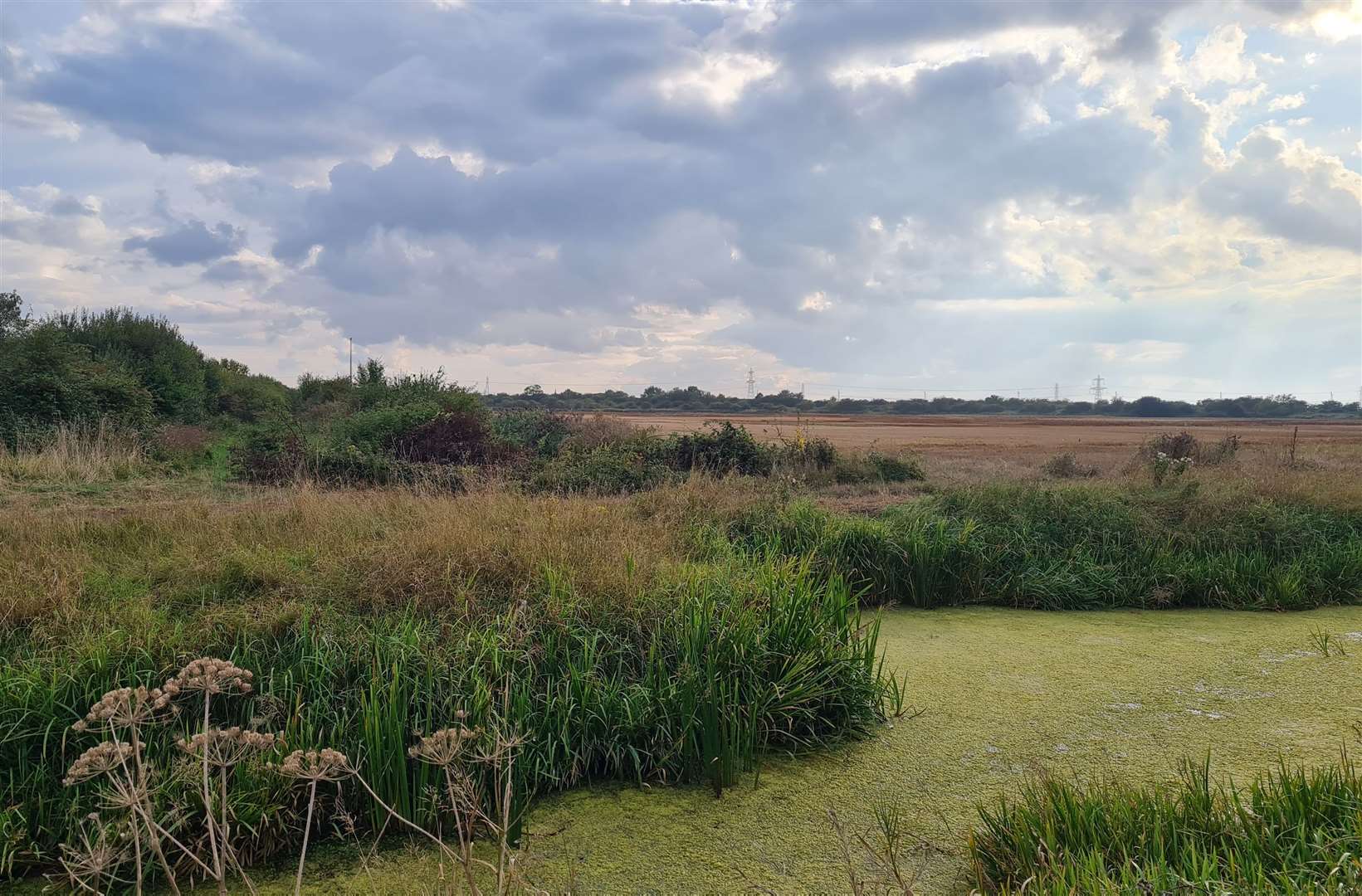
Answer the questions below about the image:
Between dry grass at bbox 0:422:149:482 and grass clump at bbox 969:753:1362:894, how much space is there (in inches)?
512

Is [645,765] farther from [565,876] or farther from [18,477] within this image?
[18,477]

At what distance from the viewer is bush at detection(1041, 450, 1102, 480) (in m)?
13.9

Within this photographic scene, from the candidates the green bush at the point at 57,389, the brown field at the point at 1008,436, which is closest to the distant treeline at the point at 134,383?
the green bush at the point at 57,389

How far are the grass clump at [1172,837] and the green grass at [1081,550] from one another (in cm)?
380

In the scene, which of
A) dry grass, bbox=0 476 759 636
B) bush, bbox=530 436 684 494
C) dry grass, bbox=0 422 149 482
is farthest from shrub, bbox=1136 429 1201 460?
dry grass, bbox=0 422 149 482

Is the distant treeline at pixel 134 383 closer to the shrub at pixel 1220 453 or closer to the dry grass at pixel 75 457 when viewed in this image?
the dry grass at pixel 75 457

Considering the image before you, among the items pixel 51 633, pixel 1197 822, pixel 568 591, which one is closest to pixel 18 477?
pixel 51 633

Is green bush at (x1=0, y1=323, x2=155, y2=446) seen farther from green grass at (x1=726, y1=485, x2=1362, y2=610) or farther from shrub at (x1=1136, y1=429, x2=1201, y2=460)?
shrub at (x1=1136, y1=429, x2=1201, y2=460)

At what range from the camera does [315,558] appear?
5457 mm

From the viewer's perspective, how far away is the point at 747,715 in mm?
4125

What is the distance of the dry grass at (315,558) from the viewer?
4.60 m

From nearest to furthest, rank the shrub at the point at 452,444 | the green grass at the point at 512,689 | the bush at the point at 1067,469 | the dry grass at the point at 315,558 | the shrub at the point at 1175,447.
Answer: the green grass at the point at 512,689
the dry grass at the point at 315,558
the bush at the point at 1067,469
the shrub at the point at 452,444
the shrub at the point at 1175,447

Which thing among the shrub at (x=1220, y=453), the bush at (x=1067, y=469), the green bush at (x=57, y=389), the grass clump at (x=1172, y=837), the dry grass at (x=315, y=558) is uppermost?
the green bush at (x=57, y=389)

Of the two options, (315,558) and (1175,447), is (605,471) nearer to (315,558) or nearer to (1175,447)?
(315,558)
